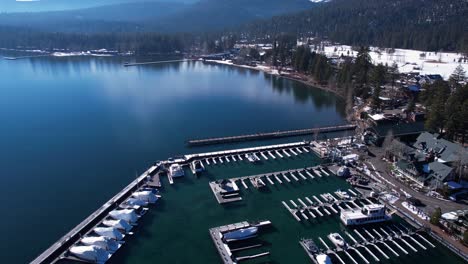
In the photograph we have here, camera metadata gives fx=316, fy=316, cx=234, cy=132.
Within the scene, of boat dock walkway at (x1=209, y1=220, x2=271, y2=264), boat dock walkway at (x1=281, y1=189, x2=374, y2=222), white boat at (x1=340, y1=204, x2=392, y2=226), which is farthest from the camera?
boat dock walkway at (x1=281, y1=189, x2=374, y2=222)

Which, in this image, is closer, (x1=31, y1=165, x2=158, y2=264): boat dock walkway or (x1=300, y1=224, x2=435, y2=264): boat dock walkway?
(x1=31, y1=165, x2=158, y2=264): boat dock walkway

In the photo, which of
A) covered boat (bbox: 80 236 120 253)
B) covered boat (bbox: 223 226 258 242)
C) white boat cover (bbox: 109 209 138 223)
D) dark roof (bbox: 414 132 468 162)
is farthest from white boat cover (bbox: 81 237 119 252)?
dark roof (bbox: 414 132 468 162)

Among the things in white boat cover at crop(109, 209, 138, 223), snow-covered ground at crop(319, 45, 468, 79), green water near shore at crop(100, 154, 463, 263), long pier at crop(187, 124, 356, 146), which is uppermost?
snow-covered ground at crop(319, 45, 468, 79)

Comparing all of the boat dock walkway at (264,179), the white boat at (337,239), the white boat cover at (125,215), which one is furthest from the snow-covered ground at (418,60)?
the white boat cover at (125,215)

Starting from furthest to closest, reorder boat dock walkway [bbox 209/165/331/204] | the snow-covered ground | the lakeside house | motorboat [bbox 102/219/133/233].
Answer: the snow-covered ground → the lakeside house → boat dock walkway [bbox 209/165/331/204] → motorboat [bbox 102/219/133/233]

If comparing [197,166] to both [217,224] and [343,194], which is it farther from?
[343,194]

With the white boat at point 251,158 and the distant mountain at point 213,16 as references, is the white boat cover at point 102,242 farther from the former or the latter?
the distant mountain at point 213,16

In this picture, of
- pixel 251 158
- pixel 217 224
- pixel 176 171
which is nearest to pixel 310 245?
pixel 217 224

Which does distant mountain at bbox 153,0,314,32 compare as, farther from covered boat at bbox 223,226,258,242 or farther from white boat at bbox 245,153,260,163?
covered boat at bbox 223,226,258,242
